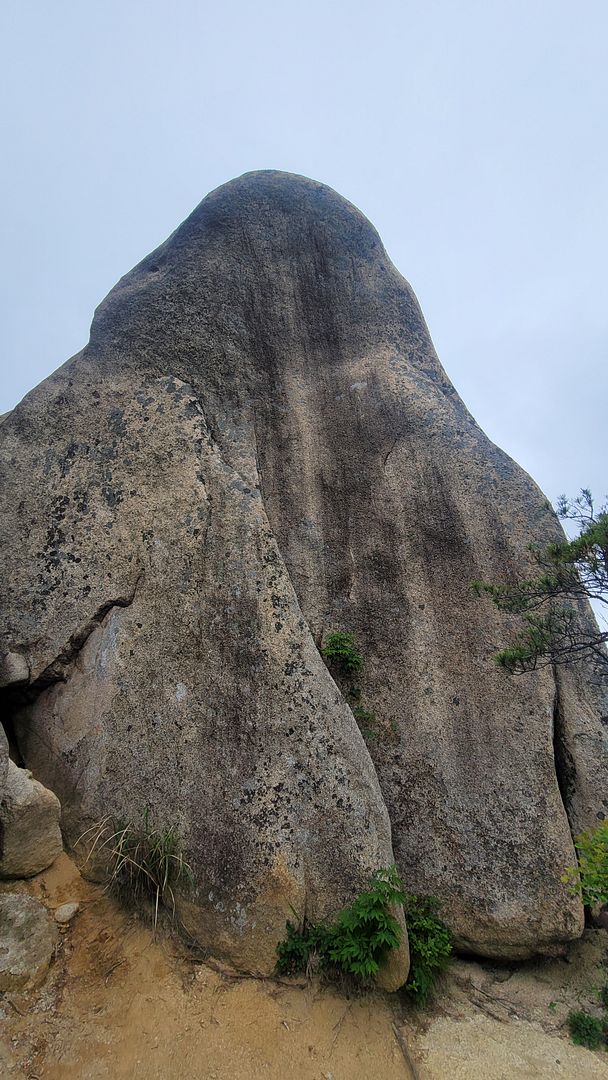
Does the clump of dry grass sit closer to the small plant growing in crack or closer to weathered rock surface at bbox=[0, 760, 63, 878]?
weathered rock surface at bbox=[0, 760, 63, 878]

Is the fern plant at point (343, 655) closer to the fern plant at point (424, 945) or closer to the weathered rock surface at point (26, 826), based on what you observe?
the fern plant at point (424, 945)

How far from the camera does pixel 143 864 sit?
5375 millimetres

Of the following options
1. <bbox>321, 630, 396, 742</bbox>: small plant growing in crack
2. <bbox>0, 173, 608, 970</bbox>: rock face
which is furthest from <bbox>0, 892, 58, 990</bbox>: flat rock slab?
<bbox>321, 630, 396, 742</bbox>: small plant growing in crack

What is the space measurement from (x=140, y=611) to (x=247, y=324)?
523 cm

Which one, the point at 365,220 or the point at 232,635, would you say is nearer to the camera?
the point at 232,635

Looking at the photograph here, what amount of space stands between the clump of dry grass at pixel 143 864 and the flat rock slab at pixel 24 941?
0.58 m

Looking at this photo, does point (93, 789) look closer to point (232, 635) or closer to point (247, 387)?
point (232, 635)

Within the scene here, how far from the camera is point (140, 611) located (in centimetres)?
673

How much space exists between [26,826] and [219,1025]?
2.32m

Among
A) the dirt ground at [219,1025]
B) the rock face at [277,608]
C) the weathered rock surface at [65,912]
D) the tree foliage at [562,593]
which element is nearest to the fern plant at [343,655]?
the rock face at [277,608]

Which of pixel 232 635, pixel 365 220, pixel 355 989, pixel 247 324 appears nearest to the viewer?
pixel 355 989

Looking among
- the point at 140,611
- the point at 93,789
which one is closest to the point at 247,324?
the point at 140,611

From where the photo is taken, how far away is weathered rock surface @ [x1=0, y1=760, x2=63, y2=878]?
5254 mm

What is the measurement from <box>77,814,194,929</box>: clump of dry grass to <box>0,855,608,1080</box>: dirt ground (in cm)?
19
